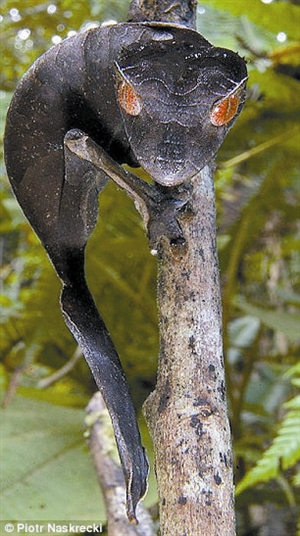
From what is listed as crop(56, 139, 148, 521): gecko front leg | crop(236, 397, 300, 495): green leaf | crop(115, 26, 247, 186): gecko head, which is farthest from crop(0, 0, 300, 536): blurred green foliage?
crop(115, 26, 247, 186): gecko head

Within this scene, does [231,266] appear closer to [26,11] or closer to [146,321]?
[146,321]

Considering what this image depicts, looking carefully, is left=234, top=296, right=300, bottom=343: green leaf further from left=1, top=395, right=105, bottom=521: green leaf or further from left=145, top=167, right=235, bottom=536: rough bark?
left=145, top=167, right=235, bottom=536: rough bark

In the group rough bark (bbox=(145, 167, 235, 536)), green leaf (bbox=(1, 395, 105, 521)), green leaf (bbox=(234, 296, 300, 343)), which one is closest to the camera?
rough bark (bbox=(145, 167, 235, 536))

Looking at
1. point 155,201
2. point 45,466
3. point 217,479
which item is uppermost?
point 155,201

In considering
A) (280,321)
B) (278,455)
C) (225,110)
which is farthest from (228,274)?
(225,110)

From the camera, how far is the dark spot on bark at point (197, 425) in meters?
0.54

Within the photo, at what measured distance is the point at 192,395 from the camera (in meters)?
0.56

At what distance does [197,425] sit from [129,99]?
284mm

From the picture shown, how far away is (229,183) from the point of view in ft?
6.44

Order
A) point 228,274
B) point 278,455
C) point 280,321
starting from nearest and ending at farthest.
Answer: point 278,455
point 280,321
point 228,274

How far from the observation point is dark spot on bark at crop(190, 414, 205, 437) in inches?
21.2

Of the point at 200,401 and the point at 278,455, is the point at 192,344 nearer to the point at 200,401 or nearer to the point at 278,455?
the point at 200,401

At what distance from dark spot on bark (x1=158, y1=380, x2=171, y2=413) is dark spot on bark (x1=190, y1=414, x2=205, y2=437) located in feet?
0.10

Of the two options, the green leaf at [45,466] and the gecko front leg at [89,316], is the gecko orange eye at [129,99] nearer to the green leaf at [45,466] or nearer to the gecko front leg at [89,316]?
the gecko front leg at [89,316]
